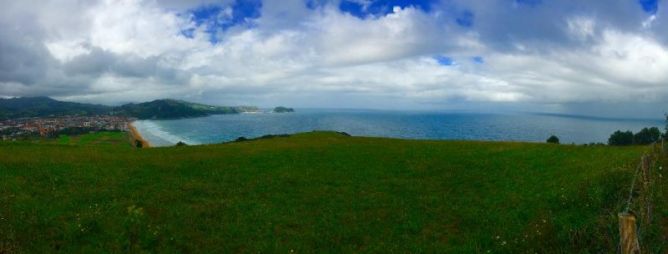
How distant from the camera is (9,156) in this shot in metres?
28.4

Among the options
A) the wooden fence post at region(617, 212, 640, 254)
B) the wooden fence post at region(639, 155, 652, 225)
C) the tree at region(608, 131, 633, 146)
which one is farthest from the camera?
the tree at region(608, 131, 633, 146)

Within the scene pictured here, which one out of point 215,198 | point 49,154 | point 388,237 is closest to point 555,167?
point 388,237

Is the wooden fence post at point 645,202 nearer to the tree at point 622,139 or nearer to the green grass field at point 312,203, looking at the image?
the green grass field at point 312,203

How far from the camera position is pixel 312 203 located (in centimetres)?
1997

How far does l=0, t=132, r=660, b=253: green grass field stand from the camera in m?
14.2

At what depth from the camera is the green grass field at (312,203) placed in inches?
559

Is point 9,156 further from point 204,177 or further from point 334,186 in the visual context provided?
point 334,186

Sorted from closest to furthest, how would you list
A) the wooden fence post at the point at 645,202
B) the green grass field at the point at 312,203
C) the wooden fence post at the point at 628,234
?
the wooden fence post at the point at 628,234 → the wooden fence post at the point at 645,202 → the green grass field at the point at 312,203

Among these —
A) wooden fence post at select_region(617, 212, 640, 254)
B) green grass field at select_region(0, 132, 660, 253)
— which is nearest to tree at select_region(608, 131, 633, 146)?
green grass field at select_region(0, 132, 660, 253)

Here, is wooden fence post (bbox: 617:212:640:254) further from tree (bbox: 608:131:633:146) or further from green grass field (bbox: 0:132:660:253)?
tree (bbox: 608:131:633:146)

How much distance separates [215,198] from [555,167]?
66.9 ft

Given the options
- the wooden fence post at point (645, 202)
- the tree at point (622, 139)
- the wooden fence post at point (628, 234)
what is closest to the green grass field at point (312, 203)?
the wooden fence post at point (645, 202)

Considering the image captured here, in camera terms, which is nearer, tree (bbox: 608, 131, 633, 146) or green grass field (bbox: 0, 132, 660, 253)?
green grass field (bbox: 0, 132, 660, 253)

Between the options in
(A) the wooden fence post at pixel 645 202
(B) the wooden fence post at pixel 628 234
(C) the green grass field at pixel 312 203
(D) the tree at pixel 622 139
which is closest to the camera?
(B) the wooden fence post at pixel 628 234
